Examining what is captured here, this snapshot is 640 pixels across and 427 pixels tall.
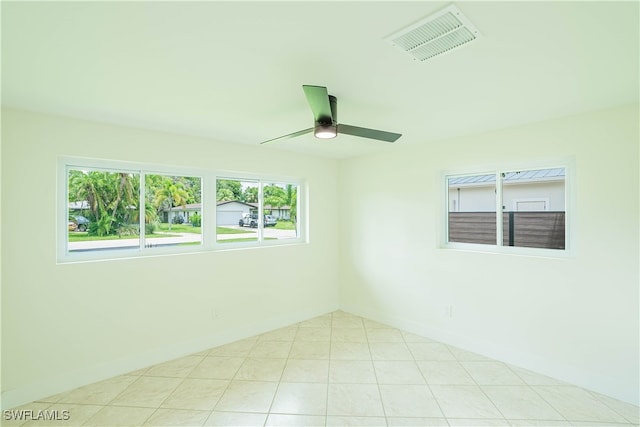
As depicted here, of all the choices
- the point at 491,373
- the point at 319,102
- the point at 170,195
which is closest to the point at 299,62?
the point at 319,102

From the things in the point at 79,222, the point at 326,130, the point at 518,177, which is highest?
the point at 326,130

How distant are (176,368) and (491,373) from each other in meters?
2.96

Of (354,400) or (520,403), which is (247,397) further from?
(520,403)

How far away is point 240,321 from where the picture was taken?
3.64 metres

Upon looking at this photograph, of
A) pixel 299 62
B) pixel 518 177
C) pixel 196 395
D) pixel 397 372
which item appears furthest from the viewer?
pixel 518 177

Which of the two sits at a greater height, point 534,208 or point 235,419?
point 534,208

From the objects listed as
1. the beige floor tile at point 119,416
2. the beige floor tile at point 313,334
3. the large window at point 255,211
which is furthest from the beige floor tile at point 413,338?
the beige floor tile at point 119,416

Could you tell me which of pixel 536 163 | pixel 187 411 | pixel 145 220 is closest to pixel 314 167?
pixel 145 220

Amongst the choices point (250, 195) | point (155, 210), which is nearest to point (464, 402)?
point (250, 195)

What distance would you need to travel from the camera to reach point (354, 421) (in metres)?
2.17

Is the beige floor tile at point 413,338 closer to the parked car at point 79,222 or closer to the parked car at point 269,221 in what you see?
the parked car at point 269,221

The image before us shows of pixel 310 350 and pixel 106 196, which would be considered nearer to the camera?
pixel 106 196

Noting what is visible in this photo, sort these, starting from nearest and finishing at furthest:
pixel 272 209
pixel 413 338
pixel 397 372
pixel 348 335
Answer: pixel 397 372
pixel 413 338
pixel 348 335
pixel 272 209

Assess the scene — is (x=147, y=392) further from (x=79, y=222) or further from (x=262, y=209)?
(x=262, y=209)
